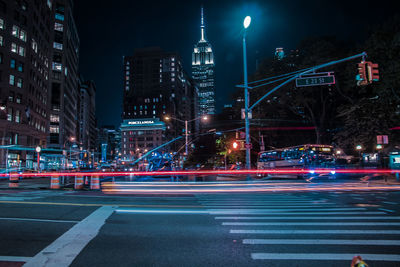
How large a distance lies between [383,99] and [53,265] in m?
35.4

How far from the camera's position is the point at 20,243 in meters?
5.95

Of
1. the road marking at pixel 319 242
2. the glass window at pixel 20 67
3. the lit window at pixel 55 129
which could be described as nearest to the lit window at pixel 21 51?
the glass window at pixel 20 67

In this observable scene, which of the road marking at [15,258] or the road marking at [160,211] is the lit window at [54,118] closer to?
the road marking at [160,211]

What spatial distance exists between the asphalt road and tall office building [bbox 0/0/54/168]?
4106 centimetres

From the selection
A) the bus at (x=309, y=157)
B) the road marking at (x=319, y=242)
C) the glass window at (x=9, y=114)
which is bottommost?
the road marking at (x=319, y=242)

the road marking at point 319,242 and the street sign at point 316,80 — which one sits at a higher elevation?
the street sign at point 316,80

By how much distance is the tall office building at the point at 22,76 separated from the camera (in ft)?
162

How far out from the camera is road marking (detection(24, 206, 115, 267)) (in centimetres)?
490

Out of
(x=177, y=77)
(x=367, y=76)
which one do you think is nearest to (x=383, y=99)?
(x=367, y=76)

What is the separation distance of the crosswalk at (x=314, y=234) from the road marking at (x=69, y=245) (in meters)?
3.15

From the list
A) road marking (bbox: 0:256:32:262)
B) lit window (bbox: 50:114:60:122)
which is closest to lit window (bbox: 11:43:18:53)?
lit window (bbox: 50:114:60:122)

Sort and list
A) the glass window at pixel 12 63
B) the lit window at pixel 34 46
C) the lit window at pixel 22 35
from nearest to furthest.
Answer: the glass window at pixel 12 63 → the lit window at pixel 22 35 → the lit window at pixel 34 46

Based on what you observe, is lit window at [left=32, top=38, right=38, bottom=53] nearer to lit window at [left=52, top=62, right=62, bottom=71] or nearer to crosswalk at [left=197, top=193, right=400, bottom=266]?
lit window at [left=52, top=62, right=62, bottom=71]

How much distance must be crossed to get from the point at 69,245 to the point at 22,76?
58.5 meters
